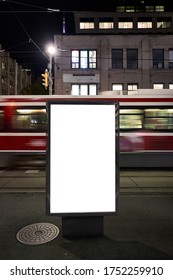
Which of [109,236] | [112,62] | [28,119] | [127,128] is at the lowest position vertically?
[109,236]

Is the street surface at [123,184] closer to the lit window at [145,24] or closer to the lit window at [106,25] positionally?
the lit window at [106,25]

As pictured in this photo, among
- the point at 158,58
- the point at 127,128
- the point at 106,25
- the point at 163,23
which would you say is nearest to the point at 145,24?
the point at 163,23

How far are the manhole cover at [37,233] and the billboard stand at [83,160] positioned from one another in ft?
2.02

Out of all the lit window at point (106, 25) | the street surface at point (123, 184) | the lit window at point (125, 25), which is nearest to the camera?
→ the street surface at point (123, 184)

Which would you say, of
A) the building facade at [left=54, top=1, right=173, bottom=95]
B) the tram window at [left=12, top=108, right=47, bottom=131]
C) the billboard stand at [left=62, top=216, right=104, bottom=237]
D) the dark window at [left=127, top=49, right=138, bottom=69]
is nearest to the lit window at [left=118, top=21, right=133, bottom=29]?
the building facade at [left=54, top=1, right=173, bottom=95]

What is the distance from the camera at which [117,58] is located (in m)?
29.2

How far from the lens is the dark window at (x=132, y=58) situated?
2911 centimetres

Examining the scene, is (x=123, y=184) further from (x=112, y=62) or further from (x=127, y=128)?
(x=112, y=62)

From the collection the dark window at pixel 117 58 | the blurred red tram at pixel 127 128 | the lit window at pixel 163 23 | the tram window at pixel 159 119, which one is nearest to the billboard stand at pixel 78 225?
the blurred red tram at pixel 127 128

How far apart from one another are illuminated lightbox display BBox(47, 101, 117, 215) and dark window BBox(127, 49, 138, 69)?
26192 millimetres

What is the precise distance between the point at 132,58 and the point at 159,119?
19.0 m

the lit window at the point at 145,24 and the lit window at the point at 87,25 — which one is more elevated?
the lit window at the point at 145,24

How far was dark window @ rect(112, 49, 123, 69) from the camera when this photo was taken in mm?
29125

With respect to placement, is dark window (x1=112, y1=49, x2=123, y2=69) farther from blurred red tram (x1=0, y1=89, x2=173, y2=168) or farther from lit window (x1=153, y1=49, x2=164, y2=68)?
blurred red tram (x1=0, y1=89, x2=173, y2=168)
